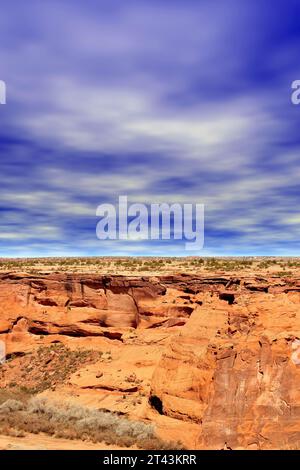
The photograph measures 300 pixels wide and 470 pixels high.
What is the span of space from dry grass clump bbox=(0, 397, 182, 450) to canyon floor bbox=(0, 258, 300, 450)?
65 mm

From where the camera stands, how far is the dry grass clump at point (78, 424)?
18.8 metres

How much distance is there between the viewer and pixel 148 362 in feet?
97.3

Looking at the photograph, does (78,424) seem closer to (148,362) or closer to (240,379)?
(240,379)

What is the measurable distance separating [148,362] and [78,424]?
933 centimetres

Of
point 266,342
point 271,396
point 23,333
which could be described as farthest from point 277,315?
point 23,333

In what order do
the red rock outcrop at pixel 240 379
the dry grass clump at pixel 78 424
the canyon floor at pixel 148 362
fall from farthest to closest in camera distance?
the canyon floor at pixel 148 362 → the dry grass clump at pixel 78 424 → the red rock outcrop at pixel 240 379

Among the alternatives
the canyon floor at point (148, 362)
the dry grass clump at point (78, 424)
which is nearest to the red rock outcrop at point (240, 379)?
the canyon floor at point (148, 362)

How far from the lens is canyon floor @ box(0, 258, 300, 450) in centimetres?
1897

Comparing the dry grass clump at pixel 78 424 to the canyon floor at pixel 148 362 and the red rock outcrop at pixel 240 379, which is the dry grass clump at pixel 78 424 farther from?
the red rock outcrop at pixel 240 379

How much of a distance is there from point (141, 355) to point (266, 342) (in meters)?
12.4

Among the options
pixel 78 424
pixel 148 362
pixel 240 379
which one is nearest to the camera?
pixel 240 379

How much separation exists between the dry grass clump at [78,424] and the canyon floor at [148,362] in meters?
0.07

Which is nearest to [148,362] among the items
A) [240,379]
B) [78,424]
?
Result: [78,424]
